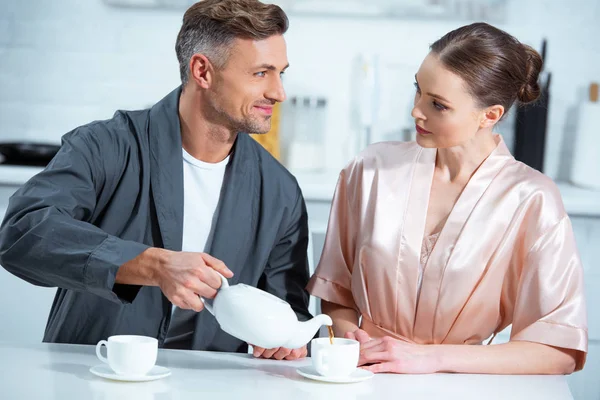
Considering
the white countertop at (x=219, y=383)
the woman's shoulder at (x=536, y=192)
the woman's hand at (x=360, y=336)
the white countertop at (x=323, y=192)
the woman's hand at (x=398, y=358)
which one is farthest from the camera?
the white countertop at (x=323, y=192)

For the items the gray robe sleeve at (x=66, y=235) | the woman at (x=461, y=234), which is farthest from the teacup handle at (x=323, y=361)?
the gray robe sleeve at (x=66, y=235)

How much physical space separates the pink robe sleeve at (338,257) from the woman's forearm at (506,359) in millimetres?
366

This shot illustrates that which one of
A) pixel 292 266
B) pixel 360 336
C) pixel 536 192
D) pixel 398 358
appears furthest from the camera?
pixel 292 266

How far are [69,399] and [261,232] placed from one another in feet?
2.52

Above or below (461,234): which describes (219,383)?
below

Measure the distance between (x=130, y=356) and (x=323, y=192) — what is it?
1.50 meters

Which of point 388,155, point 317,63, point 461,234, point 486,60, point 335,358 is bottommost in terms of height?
point 335,358

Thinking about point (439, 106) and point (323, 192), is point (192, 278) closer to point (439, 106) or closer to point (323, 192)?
point (439, 106)

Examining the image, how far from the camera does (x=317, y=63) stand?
11.2 feet

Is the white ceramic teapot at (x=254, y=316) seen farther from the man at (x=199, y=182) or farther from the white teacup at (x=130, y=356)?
the man at (x=199, y=182)

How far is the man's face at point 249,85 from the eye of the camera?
2.00m

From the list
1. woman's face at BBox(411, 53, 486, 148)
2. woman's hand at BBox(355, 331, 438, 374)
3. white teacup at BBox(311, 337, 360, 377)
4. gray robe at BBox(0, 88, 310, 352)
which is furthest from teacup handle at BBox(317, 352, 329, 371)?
woman's face at BBox(411, 53, 486, 148)

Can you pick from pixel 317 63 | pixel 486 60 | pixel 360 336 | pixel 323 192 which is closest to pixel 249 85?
pixel 486 60

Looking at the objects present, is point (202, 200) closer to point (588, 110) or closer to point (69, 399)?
point (69, 399)
